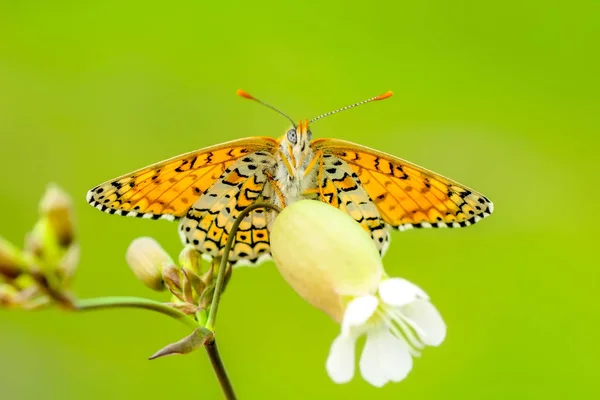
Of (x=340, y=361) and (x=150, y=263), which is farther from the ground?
(x=340, y=361)

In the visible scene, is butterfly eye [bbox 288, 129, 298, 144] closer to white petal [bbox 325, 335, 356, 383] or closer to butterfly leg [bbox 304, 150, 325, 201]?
butterfly leg [bbox 304, 150, 325, 201]

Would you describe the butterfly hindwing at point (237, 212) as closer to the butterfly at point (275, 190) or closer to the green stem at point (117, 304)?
the butterfly at point (275, 190)

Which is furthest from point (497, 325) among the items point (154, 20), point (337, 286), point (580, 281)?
point (154, 20)

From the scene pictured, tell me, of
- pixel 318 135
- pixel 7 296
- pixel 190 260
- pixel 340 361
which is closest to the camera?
pixel 7 296

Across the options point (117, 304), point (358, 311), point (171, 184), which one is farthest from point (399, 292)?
point (171, 184)

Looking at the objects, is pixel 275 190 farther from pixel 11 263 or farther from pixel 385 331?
pixel 11 263

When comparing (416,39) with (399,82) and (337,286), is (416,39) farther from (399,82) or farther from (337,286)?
(337,286)
